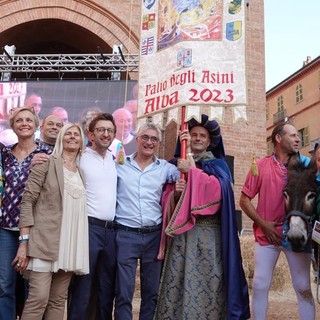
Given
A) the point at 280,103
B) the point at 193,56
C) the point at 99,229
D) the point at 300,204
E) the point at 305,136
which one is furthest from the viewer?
the point at 280,103

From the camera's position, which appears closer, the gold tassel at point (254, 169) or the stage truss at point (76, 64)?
the gold tassel at point (254, 169)

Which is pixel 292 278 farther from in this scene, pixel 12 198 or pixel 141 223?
pixel 12 198

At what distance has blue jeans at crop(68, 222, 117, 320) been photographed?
360 cm

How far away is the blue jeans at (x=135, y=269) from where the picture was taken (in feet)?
11.9

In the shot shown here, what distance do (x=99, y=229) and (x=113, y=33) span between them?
10367 mm

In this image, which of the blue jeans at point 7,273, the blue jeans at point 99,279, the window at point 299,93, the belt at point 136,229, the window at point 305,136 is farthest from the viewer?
the window at point 299,93

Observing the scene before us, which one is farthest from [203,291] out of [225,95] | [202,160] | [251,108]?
[251,108]

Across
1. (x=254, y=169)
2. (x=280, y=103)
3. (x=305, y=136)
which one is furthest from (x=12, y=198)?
(x=280, y=103)

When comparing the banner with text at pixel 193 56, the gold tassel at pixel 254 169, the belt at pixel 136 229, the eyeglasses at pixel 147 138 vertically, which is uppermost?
the banner with text at pixel 193 56

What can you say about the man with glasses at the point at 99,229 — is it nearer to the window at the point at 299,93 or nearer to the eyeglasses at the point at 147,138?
the eyeglasses at the point at 147,138

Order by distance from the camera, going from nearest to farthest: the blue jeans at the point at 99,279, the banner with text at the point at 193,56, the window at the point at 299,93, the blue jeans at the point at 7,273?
the blue jeans at the point at 7,273 → the blue jeans at the point at 99,279 → the banner with text at the point at 193,56 → the window at the point at 299,93

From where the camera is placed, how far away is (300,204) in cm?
353

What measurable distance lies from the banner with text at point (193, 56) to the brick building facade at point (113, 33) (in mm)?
6443

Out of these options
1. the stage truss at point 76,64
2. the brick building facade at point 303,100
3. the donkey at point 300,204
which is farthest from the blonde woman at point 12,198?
the brick building facade at point 303,100
